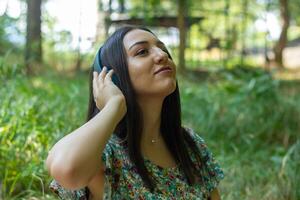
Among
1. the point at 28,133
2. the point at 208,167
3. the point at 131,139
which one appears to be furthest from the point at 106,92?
the point at 28,133

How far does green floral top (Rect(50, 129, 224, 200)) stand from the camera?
1302 mm

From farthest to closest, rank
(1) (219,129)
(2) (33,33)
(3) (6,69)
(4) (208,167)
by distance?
1. (2) (33,33)
2. (1) (219,129)
3. (3) (6,69)
4. (4) (208,167)

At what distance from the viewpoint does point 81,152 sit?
45.5 inches

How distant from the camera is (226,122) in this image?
4.26 metres

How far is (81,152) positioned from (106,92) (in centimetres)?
23

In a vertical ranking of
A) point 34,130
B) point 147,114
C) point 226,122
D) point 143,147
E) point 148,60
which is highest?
point 148,60

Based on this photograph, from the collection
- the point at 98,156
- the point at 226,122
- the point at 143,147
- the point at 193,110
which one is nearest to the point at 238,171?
the point at 226,122

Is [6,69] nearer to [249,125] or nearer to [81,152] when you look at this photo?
[81,152]

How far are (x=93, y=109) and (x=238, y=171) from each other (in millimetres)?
1890

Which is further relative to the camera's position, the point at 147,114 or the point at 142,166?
the point at 147,114

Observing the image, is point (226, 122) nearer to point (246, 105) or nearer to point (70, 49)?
point (246, 105)

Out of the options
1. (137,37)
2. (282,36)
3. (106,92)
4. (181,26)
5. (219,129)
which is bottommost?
(219,129)

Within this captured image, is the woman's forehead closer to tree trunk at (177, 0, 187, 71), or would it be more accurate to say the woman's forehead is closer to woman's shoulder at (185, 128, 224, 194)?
woman's shoulder at (185, 128, 224, 194)

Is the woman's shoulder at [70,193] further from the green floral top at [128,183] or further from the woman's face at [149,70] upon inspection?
the woman's face at [149,70]
